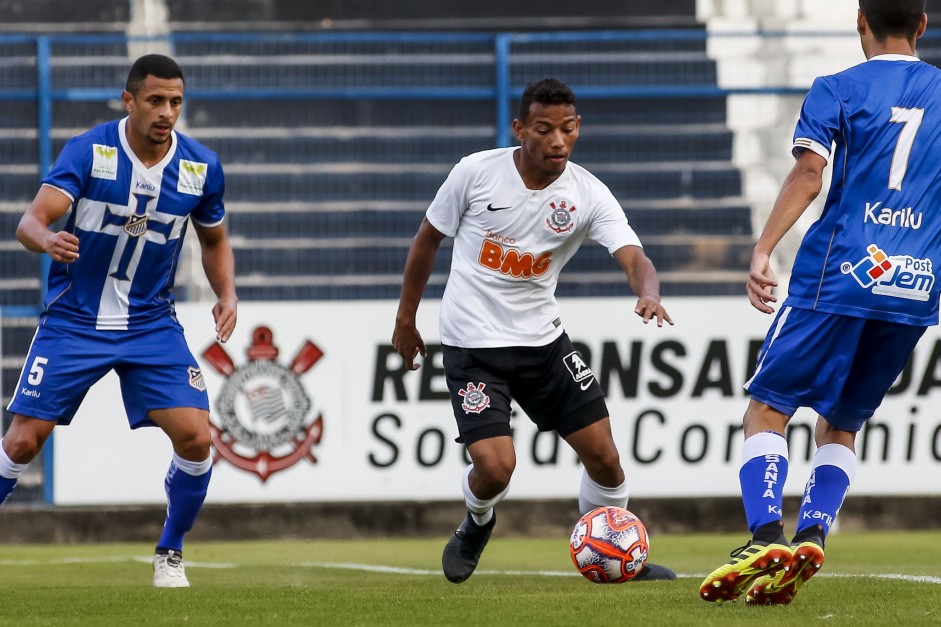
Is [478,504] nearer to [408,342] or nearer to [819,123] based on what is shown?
[408,342]

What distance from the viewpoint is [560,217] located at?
23.3 ft

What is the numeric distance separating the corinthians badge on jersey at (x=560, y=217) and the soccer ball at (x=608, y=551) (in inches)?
52.2

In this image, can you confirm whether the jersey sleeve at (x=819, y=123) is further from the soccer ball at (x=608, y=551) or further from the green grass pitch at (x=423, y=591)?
the soccer ball at (x=608, y=551)

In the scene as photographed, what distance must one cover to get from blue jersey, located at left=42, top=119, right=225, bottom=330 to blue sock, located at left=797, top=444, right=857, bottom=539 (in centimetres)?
307

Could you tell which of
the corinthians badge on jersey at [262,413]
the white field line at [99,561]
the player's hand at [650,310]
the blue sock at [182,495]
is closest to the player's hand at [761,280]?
the player's hand at [650,310]

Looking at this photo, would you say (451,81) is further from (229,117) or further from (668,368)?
(668,368)

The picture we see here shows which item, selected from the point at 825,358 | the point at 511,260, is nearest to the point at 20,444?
the point at 511,260

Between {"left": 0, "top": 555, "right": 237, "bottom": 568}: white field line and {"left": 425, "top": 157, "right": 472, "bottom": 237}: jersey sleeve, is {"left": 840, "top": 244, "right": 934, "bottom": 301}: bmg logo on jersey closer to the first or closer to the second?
{"left": 425, "top": 157, "right": 472, "bottom": 237}: jersey sleeve

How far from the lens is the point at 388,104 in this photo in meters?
11.8

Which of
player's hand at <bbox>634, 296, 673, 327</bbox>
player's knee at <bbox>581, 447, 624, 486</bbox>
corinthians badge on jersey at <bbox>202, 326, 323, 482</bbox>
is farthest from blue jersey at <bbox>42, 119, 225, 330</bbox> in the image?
corinthians badge on jersey at <bbox>202, 326, 323, 482</bbox>

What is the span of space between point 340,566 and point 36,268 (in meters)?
3.94

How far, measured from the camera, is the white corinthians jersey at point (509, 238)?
7.11 meters

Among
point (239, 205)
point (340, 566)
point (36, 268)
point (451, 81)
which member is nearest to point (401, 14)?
point (451, 81)

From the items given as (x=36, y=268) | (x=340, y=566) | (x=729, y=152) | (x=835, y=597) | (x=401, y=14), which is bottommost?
(x=340, y=566)
